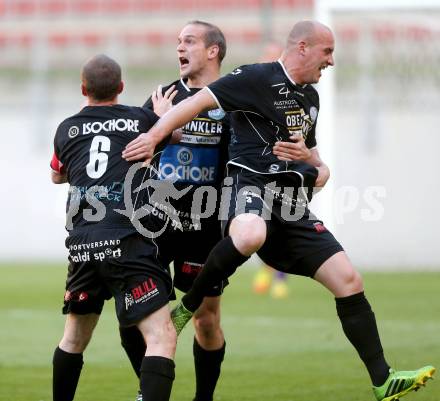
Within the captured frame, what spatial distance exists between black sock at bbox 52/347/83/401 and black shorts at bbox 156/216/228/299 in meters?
0.92

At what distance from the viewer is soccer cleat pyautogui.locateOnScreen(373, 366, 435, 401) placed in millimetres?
5473

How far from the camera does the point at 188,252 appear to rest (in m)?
6.41

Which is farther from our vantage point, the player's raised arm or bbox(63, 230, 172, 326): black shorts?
the player's raised arm

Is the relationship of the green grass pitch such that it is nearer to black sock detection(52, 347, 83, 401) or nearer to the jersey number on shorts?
black sock detection(52, 347, 83, 401)

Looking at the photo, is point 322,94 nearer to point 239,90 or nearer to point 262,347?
point 262,347

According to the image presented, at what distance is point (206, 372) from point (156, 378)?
4.08 feet

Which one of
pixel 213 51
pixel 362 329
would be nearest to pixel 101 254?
pixel 362 329

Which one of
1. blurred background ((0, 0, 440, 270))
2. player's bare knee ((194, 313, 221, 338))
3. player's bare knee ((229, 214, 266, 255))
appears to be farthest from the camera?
blurred background ((0, 0, 440, 270))

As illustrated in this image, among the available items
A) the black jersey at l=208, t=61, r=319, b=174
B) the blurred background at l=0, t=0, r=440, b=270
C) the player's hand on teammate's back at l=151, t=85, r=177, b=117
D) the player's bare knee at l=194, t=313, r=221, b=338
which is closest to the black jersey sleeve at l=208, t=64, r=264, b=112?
the black jersey at l=208, t=61, r=319, b=174

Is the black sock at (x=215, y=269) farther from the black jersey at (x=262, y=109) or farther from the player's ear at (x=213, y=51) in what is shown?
the player's ear at (x=213, y=51)

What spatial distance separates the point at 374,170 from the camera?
1792cm

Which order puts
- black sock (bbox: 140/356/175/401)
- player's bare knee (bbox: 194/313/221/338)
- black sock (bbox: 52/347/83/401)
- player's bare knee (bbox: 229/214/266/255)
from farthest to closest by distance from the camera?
player's bare knee (bbox: 194/313/221/338)
black sock (bbox: 52/347/83/401)
player's bare knee (bbox: 229/214/266/255)
black sock (bbox: 140/356/175/401)

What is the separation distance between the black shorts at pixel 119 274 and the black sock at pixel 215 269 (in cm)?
18

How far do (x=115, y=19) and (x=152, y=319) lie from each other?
17161 millimetres
